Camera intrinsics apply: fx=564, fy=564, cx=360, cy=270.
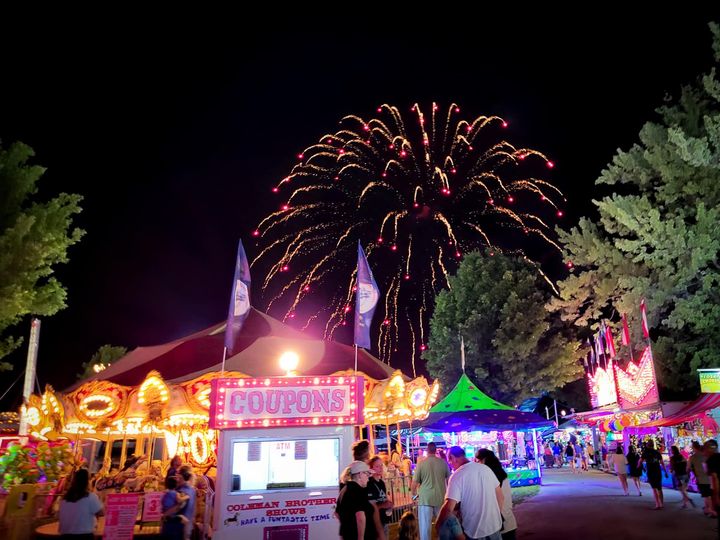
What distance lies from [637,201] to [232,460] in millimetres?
15520

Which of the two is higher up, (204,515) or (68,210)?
(68,210)

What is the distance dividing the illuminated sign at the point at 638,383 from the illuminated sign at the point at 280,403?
44.7 ft

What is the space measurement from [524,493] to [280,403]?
12.7m

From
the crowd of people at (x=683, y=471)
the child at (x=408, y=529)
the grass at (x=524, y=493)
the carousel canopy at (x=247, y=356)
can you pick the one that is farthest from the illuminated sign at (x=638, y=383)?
the child at (x=408, y=529)

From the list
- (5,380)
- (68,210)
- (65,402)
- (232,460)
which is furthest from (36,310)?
(5,380)

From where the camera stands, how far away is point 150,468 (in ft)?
44.4

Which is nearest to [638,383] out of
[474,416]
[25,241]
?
[474,416]

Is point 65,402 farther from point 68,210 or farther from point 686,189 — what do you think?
point 686,189

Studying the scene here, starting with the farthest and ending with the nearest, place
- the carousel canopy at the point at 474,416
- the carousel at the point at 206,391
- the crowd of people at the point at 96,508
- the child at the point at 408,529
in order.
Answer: the carousel canopy at the point at 474,416 < the carousel at the point at 206,391 < the child at the point at 408,529 < the crowd of people at the point at 96,508

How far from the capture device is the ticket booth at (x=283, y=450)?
816cm

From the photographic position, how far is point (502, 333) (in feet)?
100

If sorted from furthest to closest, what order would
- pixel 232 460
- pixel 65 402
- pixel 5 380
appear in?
pixel 5 380, pixel 65 402, pixel 232 460

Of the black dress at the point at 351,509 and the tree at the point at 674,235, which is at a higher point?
the tree at the point at 674,235

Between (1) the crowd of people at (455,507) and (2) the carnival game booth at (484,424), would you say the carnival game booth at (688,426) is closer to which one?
(2) the carnival game booth at (484,424)
